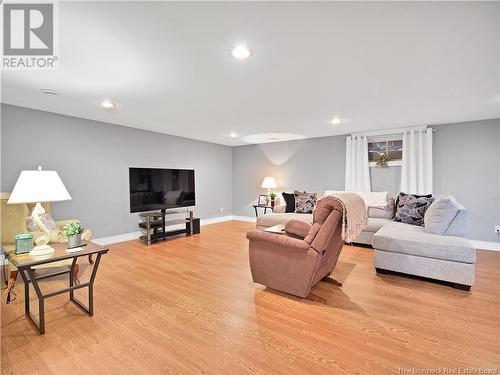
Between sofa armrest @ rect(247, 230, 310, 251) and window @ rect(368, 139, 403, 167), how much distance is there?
3.87 m

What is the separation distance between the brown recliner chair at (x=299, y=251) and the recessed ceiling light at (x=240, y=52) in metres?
1.50

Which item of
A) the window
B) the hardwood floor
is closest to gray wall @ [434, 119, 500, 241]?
the window

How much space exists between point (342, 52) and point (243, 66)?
35.2 inches

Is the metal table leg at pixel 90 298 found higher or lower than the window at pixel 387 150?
lower

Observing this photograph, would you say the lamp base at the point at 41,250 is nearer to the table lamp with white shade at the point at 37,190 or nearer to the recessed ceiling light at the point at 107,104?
the table lamp with white shade at the point at 37,190

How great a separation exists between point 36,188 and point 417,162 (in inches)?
230

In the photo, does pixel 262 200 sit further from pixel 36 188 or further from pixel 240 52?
pixel 36 188

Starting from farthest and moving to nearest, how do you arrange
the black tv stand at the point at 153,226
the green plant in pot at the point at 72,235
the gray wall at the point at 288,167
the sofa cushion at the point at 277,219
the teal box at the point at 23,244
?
the gray wall at the point at 288,167 → the sofa cushion at the point at 277,219 → the black tv stand at the point at 153,226 → the green plant in pot at the point at 72,235 → the teal box at the point at 23,244

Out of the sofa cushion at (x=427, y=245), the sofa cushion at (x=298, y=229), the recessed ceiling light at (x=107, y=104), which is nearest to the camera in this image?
the sofa cushion at (x=298, y=229)

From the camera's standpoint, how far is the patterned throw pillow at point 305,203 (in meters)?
5.21

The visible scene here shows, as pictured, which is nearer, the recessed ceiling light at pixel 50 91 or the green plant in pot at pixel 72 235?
the green plant in pot at pixel 72 235

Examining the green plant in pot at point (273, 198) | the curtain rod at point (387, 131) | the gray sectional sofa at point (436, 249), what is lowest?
the gray sectional sofa at point (436, 249)

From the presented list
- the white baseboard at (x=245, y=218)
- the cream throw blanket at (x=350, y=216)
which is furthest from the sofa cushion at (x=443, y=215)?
the white baseboard at (x=245, y=218)

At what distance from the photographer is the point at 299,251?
2.30 meters
